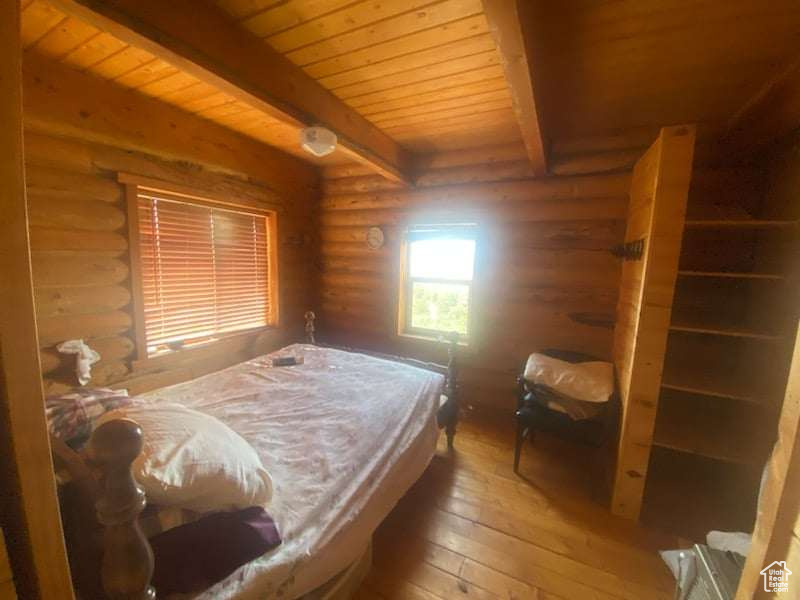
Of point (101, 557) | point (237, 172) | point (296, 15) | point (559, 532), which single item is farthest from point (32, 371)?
point (237, 172)

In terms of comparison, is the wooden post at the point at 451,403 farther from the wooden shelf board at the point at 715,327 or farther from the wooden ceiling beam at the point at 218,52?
the wooden ceiling beam at the point at 218,52

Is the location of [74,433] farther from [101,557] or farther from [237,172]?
[237,172]

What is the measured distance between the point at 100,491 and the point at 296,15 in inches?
71.9

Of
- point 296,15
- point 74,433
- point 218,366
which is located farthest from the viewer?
point 218,366

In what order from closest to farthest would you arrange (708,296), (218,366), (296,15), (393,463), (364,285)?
1. (296,15)
2. (393,463)
3. (708,296)
4. (218,366)
5. (364,285)

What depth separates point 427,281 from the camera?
3.42 m

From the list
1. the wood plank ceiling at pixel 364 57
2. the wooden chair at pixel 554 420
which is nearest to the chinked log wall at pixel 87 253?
the wood plank ceiling at pixel 364 57

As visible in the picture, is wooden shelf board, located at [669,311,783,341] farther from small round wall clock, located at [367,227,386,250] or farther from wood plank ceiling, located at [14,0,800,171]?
small round wall clock, located at [367,227,386,250]

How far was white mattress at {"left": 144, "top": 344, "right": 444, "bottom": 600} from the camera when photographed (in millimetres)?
1005

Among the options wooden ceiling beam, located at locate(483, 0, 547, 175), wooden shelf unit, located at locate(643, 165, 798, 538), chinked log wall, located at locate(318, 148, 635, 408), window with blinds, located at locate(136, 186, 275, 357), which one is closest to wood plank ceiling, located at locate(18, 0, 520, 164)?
wooden ceiling beam, located at locate(483, 0, 547, 175)

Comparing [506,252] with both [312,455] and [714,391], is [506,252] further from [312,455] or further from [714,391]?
[312,455]

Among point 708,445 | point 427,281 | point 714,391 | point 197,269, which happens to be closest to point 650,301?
point 714,391

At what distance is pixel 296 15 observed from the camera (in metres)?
1.38

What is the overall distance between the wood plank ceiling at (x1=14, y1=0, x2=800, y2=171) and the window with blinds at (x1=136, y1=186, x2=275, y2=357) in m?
0.84
